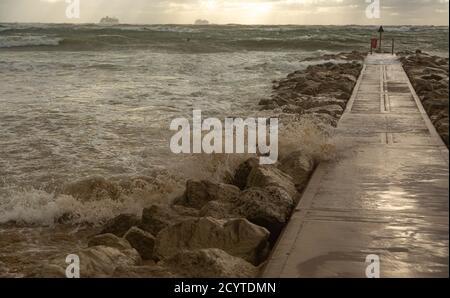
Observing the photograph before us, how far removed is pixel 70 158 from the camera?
923cm

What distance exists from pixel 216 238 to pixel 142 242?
2.60ft

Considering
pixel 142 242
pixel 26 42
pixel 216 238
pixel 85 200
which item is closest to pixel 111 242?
pixel 142 242

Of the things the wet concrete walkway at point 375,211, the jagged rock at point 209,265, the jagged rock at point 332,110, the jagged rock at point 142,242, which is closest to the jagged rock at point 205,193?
the wet concrete walkway at point 375,211

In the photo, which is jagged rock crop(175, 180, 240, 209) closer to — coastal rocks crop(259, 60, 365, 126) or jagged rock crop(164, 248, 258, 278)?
jagged rock crop(164, 248, 258, 278)

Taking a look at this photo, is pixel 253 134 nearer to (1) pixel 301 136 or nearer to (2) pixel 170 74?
Result: (1) pixel 301 136

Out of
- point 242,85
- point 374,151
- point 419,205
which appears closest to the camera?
point 419,205

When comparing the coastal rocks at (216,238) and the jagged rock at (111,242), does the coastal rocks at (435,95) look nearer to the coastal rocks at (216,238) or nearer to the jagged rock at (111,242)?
the coastal rocks at (216,238)

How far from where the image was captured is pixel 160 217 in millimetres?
5570

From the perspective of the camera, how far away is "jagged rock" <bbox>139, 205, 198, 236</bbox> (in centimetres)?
549

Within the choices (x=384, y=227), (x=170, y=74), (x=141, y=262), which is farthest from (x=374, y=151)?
(x=170, y=74)

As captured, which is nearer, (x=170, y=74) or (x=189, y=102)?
(x=189, y=102)

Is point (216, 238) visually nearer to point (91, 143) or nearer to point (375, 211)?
point (375, 211)
